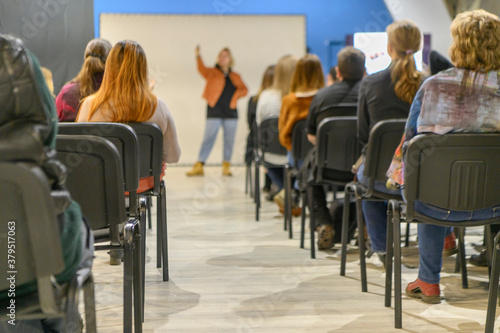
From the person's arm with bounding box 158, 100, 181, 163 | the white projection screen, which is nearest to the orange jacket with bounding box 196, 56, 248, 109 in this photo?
the white projection screen

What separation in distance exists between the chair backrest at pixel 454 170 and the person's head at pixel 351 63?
1.70 m

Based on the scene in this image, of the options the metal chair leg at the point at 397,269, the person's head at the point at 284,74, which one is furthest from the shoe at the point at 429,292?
the person's head at the point at 284,74

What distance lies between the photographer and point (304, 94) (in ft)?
13.7

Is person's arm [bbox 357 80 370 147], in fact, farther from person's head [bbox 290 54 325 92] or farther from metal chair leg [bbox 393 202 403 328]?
person's head [bbox 290 54 325 92]

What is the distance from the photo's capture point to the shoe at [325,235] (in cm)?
377

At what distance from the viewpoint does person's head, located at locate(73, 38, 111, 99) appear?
10.9ft

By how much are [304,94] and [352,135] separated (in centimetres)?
95

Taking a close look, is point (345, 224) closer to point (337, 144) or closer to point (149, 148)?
point (337, 144)

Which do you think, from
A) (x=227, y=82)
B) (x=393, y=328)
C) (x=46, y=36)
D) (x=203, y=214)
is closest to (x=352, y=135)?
(x=393, y=328)

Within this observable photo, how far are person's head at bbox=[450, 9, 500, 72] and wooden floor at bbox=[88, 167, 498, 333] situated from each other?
105 cm

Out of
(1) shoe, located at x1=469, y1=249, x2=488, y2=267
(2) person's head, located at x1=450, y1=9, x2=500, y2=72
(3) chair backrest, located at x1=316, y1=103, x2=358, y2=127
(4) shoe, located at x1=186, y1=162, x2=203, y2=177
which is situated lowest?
(4) shoe, located at x1=186, y1=162, x2=203, y2=177

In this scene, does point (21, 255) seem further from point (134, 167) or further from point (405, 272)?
point (405, 272)

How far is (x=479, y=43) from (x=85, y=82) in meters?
2.08

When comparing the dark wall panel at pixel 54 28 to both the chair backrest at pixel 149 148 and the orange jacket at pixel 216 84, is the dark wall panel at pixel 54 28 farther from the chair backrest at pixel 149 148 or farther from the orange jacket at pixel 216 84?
the orange jacket at pixel 216 84
